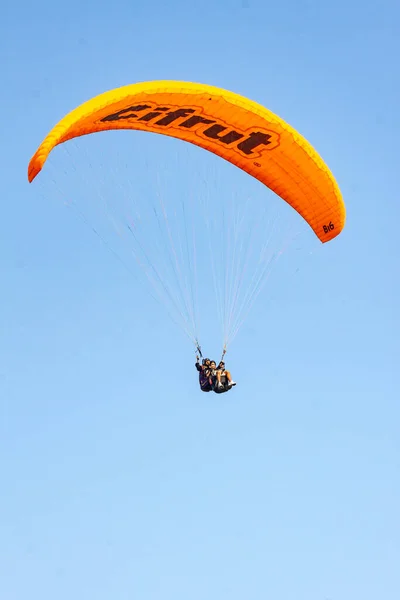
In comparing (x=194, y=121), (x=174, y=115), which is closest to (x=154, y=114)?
(x=174, y=115)

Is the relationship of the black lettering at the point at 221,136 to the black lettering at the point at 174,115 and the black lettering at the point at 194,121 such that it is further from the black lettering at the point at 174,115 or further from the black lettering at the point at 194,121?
the black lettering at the point at 174,115

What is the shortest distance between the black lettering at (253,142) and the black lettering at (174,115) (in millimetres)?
1714

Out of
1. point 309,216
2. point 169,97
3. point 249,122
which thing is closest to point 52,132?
point 169,97

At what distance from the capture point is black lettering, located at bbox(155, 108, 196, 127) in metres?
30.6

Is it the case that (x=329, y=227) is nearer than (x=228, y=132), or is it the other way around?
(x=228, y=132)

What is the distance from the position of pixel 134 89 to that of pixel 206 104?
88.7 inches

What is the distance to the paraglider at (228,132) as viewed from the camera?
2877cm

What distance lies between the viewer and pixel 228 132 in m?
31.8

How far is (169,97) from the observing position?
2977 cm

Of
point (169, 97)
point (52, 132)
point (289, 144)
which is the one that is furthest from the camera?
point (289, 144)

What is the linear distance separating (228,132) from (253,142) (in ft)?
2.08

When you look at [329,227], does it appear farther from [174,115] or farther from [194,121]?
[174,115]

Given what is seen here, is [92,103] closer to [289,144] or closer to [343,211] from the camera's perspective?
[289,144]

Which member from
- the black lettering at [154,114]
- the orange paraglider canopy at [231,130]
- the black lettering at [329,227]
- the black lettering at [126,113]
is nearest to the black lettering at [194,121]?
the orange paraglider canopy at [231,130]
